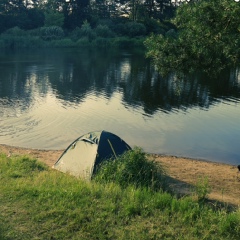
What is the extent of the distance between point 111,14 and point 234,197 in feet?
304

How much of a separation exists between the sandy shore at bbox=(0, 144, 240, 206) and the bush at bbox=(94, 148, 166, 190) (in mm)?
1249

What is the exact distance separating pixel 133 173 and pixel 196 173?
492cm

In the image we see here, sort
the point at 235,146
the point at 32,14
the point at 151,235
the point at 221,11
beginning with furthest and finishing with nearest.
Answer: the point at 32,14 → the point at 235,146 → the point at 221,11 → the point at 151,235

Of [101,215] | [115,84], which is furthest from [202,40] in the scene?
[115,84]

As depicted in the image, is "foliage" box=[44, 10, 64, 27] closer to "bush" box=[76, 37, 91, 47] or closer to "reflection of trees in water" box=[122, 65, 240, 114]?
"bush" box=[76, 37, 91, 47]

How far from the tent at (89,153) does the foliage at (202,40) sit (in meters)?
3.58

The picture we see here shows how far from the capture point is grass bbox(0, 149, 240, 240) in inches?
244

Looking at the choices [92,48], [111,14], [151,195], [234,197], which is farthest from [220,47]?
[111,14]

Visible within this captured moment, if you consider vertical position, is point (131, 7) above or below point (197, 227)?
above

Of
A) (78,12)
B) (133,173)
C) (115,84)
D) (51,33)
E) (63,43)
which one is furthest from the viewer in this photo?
(78,12)

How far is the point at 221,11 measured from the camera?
1080 centimetres

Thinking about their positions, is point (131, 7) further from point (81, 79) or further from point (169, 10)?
point (81, 79)

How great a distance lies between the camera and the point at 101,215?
6.76m

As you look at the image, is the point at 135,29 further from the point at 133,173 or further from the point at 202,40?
the point at 133,173
